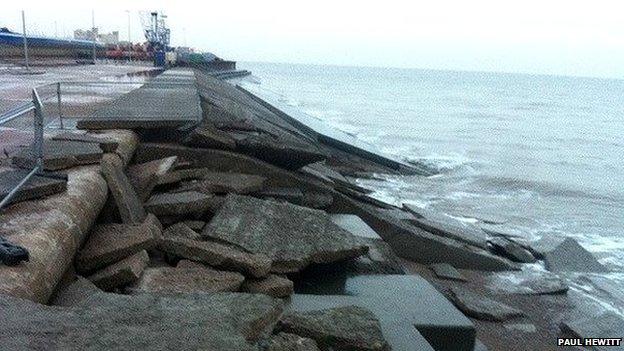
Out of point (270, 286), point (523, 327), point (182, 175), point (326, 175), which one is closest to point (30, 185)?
point (270, 286)

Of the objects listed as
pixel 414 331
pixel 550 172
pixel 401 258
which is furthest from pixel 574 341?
pixel 550 172

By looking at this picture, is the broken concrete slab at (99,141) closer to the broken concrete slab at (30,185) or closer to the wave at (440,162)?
the broken concrete slab at (30,185)

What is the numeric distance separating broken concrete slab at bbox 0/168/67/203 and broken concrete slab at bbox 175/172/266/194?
1.56 meters

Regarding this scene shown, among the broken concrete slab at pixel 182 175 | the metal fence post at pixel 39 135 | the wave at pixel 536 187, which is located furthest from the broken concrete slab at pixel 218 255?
the wave at pixel 536 187

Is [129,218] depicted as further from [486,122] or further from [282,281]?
[486,122]

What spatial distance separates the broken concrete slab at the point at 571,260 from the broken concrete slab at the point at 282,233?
17.7 feet

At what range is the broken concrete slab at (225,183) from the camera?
5520 millimetres

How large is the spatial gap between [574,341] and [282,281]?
400 cm

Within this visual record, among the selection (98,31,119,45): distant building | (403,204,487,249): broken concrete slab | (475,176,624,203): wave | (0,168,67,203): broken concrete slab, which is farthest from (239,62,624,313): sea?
(98,31,119,45): distant building

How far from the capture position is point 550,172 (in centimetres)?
2098

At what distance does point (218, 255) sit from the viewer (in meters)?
3.79

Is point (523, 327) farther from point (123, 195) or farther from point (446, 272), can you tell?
point (123, 195)

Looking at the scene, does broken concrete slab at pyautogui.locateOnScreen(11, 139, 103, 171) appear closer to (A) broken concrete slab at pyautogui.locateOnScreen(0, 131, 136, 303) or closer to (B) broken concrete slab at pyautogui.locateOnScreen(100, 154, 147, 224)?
(B) broken concrete slab at pyautogui.locateOnScreen(100, 154, 147, 224)

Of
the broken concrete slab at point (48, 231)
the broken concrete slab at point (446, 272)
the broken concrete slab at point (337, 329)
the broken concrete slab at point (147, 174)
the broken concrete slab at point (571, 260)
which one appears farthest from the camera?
the broken concrete slab at point (571, 260)
